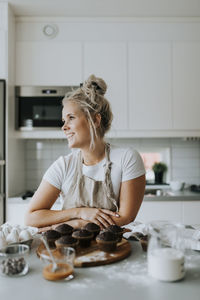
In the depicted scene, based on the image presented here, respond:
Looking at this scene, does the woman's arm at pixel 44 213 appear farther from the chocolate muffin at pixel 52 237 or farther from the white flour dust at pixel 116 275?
the white flour dust at pixel 116 275

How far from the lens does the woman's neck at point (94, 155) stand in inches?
72.2

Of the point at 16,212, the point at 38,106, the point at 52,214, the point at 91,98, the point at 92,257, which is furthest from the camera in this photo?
the point at 38,106

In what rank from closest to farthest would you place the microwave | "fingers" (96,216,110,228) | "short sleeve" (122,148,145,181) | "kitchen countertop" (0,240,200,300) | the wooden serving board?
"kitchen countertop" (0,240,200,300) < the wooden serving board < "fingers" (96,216,110,228) < "short sleeve" (122,148,145,181) < the microwave

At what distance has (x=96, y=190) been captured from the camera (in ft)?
5.74

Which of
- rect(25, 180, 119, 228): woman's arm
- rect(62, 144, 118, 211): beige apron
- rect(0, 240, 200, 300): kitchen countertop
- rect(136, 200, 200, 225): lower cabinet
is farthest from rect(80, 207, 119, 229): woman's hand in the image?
rect(136, 200, 200, 225): lower cabinet

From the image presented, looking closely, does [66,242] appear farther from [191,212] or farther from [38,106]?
[38,106]

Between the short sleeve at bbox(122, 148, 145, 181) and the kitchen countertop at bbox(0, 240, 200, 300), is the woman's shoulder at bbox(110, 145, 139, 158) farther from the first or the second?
the kitchen countertop at bbox(0, 240, 200, 300)

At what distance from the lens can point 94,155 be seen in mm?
1843

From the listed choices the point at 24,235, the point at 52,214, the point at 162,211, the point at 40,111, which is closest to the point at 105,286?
the point at 24,235

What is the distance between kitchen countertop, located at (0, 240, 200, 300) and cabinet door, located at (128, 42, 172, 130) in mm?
2207

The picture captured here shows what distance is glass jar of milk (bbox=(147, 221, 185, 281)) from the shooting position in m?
0.90

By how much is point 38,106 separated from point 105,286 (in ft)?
8.00

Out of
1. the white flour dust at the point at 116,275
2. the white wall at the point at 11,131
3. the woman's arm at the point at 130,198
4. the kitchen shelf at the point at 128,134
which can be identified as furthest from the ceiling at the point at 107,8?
the white flour dust at the point at 116,275

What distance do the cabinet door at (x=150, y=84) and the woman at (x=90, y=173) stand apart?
1.34m
